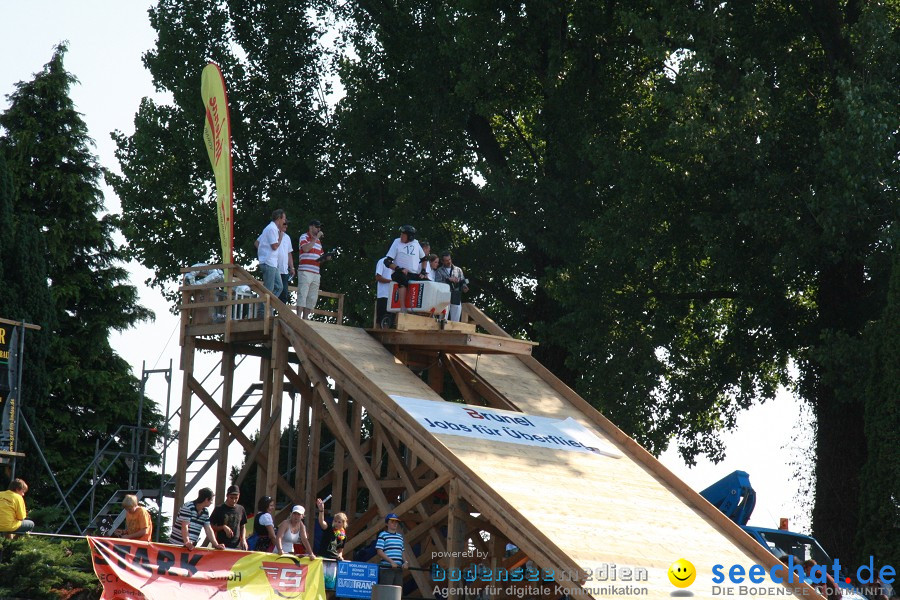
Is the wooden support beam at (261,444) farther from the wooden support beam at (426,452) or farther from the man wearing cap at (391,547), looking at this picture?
the man wearing cap at (391,547)

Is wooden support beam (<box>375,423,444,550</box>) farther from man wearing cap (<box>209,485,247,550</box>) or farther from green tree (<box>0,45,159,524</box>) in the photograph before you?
green tree (<box>0,45,159,524</box>)

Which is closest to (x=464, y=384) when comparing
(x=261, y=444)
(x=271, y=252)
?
(x=261, y=444)

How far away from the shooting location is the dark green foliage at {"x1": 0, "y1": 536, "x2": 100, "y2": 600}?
49.9 feet

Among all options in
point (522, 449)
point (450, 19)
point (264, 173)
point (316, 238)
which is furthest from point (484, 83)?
point (522, 449)

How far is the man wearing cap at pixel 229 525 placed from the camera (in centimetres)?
1555

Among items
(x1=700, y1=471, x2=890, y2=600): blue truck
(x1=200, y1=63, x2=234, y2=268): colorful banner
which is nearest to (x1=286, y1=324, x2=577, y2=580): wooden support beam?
(x1=200, y1=63, x2=234, y2=268): colorful banner

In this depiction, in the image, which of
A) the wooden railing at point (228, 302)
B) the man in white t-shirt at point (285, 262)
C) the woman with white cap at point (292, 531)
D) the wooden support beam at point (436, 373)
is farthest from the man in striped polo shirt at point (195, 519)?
the wooden support beam at point (436, 373)

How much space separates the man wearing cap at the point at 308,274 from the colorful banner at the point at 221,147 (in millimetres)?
1160

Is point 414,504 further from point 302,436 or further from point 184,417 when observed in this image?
point 184,417

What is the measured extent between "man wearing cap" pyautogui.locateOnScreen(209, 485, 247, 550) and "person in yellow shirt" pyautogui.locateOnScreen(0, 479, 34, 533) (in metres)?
2.39

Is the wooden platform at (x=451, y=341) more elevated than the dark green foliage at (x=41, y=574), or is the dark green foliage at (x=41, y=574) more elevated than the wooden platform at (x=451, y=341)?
the wooden platform at (x=451, y=341)

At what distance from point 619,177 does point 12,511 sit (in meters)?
14.4

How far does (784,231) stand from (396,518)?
1112cm

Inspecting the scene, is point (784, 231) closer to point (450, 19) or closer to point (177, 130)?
point (450, 19)
